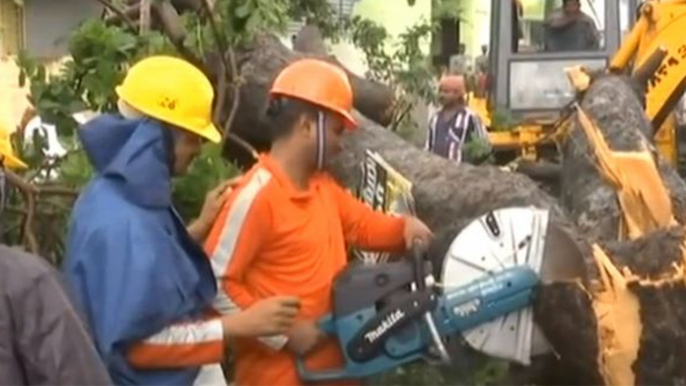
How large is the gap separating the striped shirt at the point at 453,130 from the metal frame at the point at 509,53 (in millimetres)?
475

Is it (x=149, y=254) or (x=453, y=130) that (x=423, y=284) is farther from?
(x=453, y=130)

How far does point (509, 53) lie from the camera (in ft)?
46.9

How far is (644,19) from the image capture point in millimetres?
11336

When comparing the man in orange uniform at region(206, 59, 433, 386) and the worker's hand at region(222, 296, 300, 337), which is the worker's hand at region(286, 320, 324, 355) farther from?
the worker's hand at region(222, 296, 300, 337)

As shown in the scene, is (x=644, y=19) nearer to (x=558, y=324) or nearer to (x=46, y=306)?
(x=558, y=324)

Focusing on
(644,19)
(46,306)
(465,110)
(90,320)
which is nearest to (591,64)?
(465,110)

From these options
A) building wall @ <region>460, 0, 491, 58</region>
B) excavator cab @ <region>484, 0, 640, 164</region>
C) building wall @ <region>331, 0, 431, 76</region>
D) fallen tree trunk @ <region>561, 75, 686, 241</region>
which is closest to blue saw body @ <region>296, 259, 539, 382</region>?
fallen tree trunk @ <region>561, 75, 686, 241</region>

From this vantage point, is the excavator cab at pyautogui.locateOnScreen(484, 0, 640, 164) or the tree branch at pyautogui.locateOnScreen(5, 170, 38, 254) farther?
the excavator cab at pyautogui.locateOnScreen(484, 0, 640, 164)

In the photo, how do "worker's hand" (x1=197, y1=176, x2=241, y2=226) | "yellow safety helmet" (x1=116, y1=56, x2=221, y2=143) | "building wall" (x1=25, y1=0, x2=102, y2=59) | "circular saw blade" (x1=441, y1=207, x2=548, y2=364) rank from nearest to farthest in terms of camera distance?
"yellow safety helmet" (x1=116, y1=56, x2=221, y2=143), "worker's hand" (x1=197, y1=176, x2=241, y2=226), "circular saw blade" (x1=441, y1=207, x2=548, y2=364), "building wall" (x1=25, y1=0, x2=102, y2=59)

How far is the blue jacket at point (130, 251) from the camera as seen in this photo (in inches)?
175

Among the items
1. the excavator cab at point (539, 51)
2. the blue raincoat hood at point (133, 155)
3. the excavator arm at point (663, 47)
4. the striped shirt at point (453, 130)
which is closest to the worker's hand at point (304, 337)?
the blue raincoat hood at point (133, 155)

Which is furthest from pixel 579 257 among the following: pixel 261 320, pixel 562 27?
pixel 562 27

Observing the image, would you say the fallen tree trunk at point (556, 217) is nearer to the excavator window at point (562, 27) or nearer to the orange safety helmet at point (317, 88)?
the orange safety helmet at point (317, 88)

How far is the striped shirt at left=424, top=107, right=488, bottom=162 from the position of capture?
13109 mm
